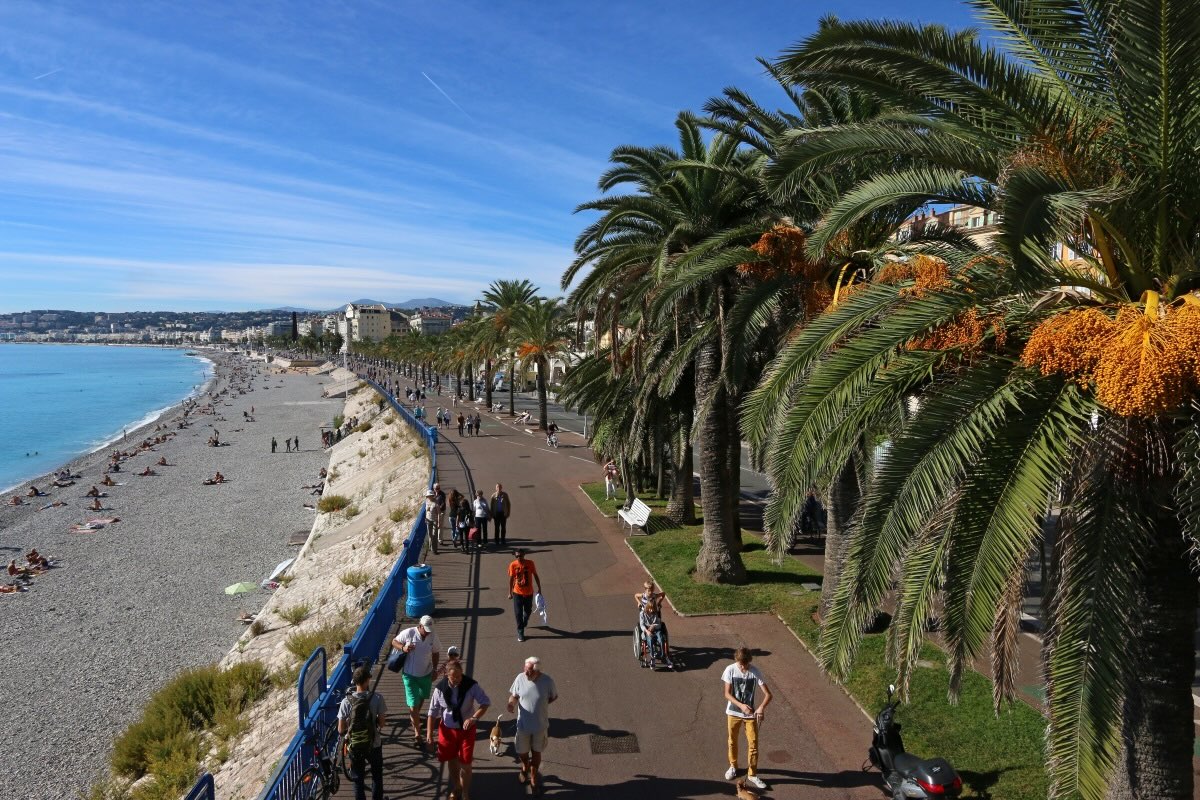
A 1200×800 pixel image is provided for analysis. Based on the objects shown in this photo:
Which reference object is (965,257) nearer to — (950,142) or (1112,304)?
(950,142)

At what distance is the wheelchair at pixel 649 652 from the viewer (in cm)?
986

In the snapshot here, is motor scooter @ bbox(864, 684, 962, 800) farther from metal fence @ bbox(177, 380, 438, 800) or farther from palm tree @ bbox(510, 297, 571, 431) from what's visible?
palm tree @ bbox(510, 297, 571, 431)

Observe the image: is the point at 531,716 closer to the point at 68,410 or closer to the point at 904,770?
the point at 904,770

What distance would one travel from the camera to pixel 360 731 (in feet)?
22.6

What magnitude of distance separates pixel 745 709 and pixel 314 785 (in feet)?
13.5

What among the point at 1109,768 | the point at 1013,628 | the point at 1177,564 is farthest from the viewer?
the point at 1013,628

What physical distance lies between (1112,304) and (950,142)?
154 cm

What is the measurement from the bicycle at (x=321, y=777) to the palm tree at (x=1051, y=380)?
16.3ft

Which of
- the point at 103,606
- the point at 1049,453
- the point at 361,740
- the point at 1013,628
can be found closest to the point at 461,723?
the point at 361,740

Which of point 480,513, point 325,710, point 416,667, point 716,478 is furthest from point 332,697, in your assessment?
point 480,513

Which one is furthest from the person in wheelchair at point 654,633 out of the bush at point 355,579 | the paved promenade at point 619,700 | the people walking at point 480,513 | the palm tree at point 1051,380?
the bush at point 355,579

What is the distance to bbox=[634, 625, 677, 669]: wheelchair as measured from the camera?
32.3 ft

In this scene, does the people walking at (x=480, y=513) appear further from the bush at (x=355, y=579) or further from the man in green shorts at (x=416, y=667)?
the man in green shorts at (x=416, y=667)

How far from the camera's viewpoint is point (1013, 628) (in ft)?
16.9
